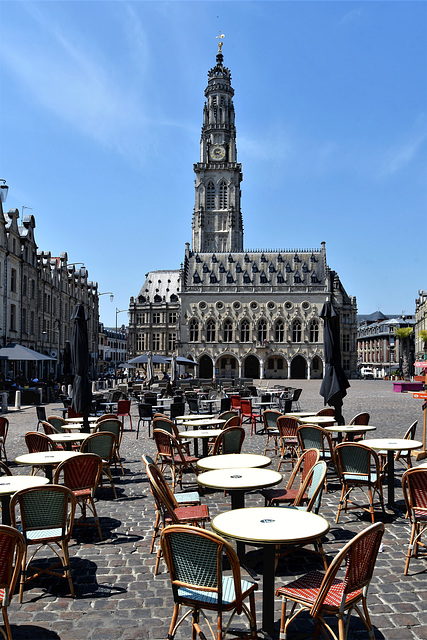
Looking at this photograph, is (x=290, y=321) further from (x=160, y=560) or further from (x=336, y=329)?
(x=160, y=560)

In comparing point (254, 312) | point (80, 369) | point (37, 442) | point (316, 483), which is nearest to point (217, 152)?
point (254, 312)

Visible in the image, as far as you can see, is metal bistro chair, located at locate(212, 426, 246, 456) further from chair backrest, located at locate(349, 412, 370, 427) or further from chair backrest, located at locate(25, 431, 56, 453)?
chair backrest, located at locate(349, 412, 370, 427)

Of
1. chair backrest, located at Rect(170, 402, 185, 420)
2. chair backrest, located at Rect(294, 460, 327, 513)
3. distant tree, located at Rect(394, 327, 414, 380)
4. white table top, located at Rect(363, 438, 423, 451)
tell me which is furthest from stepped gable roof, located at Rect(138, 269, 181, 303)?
chair backrest, located at Rect(294, 460, 327, 513)

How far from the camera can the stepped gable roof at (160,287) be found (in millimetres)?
79438

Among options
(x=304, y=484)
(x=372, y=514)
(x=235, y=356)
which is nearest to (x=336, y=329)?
(x=372, y=514)

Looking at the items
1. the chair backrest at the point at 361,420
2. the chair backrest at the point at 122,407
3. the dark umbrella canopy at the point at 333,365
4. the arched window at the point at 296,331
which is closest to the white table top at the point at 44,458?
the dark umbrella canopy at the point at 333,365

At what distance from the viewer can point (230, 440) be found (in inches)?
337

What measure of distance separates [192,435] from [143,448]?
4450 mm

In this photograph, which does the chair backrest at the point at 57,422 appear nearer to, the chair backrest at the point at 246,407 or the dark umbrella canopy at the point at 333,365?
the dark umbrella canopy at the point at 333,365

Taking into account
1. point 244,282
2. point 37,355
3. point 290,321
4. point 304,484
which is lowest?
point 304,484

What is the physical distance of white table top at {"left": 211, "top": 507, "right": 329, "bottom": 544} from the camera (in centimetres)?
377

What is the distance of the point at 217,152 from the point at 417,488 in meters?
78.6

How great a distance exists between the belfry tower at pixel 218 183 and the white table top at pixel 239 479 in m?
69.1

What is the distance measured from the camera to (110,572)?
5.36 metres
